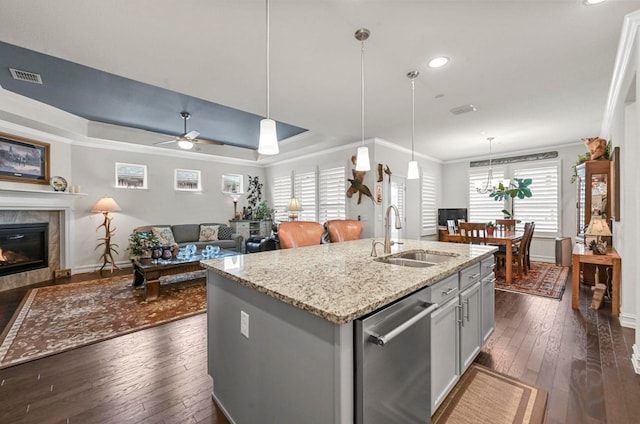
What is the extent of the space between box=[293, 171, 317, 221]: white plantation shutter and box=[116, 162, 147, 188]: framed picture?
352cm

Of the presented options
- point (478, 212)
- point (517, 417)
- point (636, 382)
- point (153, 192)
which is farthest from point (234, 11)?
point (478, 212)

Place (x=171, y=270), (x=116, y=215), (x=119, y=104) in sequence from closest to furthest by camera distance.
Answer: (x=171, y=270) < (x=119, y=104) < (x=116, y=215)

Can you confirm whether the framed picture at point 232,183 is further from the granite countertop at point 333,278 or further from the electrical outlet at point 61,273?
the granite countertop at point 333,278

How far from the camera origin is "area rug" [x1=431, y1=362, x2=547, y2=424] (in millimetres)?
1659

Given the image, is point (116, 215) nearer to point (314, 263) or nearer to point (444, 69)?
point (314, 263)

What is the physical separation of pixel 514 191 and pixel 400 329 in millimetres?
6427

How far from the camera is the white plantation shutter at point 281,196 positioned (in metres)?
7.45

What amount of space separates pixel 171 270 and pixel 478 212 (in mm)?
7178

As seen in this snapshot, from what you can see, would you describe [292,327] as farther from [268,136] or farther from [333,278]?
[268,136]

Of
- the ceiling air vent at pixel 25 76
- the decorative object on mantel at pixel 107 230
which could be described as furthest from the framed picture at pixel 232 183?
the ceiling air vent at pixel 25 76

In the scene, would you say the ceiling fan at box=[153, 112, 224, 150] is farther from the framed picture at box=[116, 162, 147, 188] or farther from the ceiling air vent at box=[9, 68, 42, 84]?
the framed picture at box=[116, 162, 147, 188]

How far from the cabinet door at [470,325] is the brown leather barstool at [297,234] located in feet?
5.47

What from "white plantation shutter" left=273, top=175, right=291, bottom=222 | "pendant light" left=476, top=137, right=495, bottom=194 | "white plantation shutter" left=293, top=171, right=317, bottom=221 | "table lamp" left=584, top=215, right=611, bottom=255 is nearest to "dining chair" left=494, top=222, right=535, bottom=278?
"table lamp" left=584, top=215, right=611, bottom=255

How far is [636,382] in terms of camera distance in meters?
1.96
